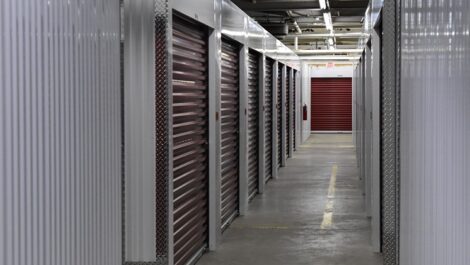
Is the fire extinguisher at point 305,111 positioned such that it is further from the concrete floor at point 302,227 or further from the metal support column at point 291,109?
the concrete floor at point 302,227

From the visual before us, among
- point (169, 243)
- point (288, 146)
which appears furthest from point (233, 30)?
point (288, 146)

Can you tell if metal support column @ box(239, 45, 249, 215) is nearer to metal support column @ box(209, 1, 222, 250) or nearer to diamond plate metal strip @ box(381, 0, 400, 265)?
metal support column @ box(209, 1, 222, 250)

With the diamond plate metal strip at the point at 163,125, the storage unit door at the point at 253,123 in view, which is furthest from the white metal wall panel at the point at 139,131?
the storage unit door at the point at 253,123

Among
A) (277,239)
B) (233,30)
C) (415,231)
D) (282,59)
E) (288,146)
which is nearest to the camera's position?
(415,231)

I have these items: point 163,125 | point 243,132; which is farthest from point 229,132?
point 163,125

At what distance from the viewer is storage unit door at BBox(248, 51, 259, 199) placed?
1290 centimetres

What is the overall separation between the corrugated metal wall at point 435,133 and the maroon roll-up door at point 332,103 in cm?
2907

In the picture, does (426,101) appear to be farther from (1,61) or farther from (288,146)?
(288,146)

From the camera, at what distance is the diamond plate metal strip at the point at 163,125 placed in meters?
6.29

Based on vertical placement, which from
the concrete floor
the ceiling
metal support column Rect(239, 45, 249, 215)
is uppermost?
the ceiling

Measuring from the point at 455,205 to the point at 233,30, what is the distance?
727 cm

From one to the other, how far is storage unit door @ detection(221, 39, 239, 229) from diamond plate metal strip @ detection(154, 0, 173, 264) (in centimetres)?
355

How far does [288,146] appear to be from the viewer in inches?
837

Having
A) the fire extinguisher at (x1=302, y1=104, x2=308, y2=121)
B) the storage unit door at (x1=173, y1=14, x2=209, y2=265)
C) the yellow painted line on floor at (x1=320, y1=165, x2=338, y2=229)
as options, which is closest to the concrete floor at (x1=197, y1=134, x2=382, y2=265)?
the yellow painted line on floor at (x1=320, y1=165, x2=338, y2=229)
